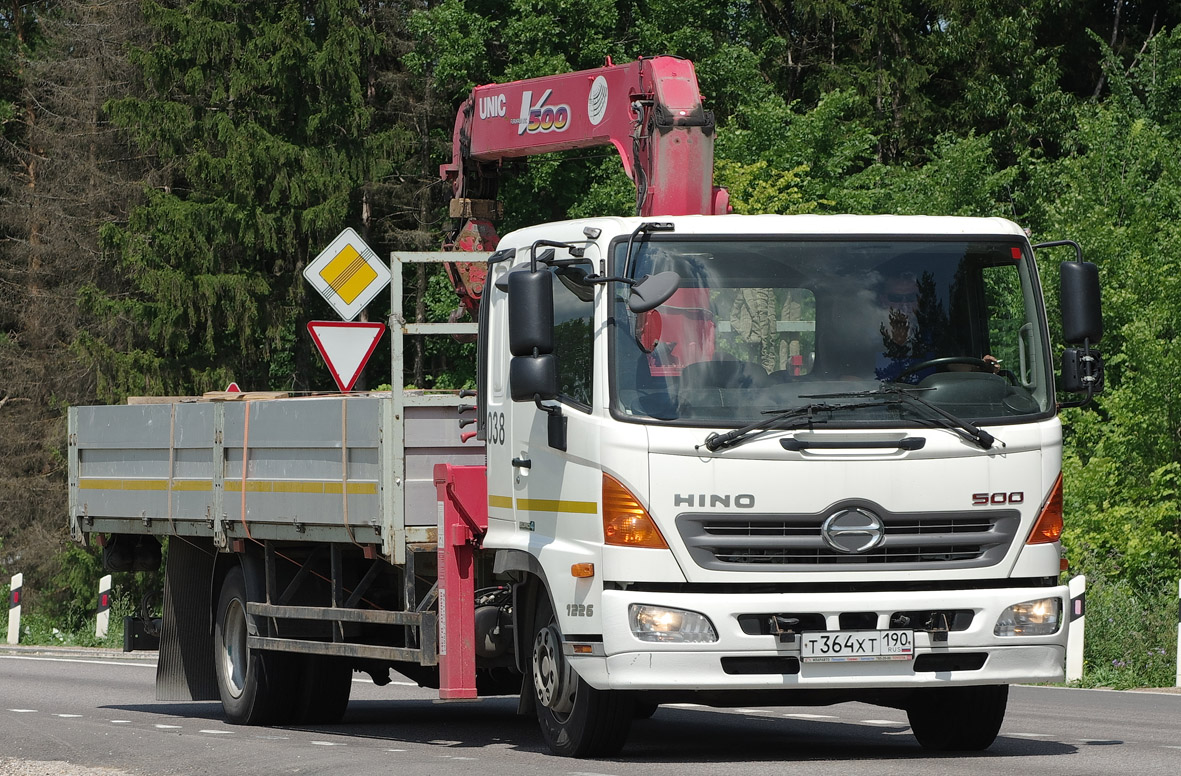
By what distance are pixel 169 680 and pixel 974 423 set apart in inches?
285

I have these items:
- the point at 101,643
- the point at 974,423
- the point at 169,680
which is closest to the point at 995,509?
the point at 974,423

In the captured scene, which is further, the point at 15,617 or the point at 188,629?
the point at 15,617

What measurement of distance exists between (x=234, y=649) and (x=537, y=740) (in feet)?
9.94

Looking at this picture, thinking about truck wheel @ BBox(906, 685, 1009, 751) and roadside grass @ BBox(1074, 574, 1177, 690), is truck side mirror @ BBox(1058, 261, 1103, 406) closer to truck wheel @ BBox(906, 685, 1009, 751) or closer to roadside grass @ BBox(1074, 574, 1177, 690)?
truck wheel @ BBox(906, 685, 1009, 751)

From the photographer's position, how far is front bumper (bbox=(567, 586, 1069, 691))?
9055mm

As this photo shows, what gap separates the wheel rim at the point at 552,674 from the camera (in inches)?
385

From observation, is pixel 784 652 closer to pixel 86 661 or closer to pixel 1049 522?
pixel 1049 522

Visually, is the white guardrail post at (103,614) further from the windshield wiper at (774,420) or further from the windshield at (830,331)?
the windshield wiper at (774,420)

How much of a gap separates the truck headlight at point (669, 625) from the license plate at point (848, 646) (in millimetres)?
452

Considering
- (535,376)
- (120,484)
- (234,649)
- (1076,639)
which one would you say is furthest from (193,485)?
(1076,639)

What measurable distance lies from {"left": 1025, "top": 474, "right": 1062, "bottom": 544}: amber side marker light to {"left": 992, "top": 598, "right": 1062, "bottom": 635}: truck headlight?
293 mm

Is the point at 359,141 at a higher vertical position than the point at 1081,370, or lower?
higher

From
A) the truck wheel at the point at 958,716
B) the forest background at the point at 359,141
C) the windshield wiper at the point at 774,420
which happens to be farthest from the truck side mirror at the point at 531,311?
the forest background at the point at 359,141

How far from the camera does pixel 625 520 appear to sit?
9.13 metres
